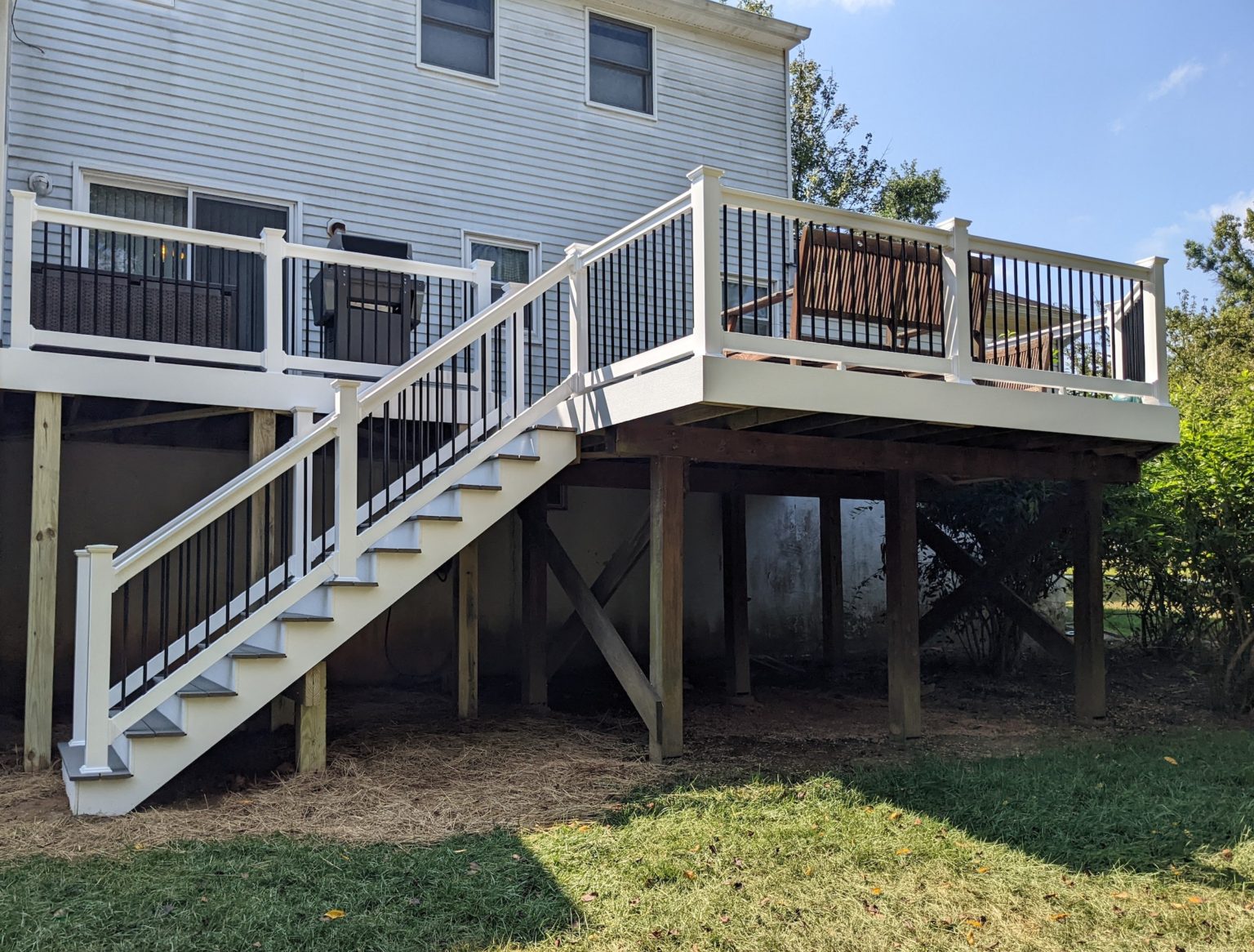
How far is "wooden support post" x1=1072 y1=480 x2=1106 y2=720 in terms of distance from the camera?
8.26 metres

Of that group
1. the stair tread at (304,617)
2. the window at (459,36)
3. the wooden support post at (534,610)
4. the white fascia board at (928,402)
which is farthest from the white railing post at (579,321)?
the window at (459,36)

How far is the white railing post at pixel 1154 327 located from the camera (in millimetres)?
7324

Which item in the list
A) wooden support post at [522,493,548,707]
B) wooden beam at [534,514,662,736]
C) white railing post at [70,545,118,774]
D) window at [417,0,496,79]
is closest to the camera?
white railing post at [70,545,118,774]

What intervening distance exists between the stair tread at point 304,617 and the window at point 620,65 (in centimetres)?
696

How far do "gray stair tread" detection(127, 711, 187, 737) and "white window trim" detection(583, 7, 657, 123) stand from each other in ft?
24.7

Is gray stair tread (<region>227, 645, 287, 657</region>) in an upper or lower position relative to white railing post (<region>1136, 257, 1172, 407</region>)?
lower

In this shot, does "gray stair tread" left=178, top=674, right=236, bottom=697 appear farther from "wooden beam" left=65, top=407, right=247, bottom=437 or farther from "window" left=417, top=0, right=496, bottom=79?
"window" left=417, top=0, right=496, bottom=79

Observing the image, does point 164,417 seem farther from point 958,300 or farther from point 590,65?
point 590,65

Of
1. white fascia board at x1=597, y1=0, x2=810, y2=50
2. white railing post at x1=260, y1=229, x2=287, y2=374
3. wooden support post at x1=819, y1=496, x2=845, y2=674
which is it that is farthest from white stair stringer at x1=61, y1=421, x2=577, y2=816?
white fascia board at x1=597, y1=0, x2=810, y2=50

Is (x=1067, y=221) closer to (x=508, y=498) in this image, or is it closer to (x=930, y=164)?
(x=930, y=164)

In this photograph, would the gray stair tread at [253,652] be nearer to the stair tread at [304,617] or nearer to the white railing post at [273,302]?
the stair tread at [304,617]

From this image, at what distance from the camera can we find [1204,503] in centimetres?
892

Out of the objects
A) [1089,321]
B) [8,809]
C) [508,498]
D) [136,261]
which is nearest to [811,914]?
[508,498]

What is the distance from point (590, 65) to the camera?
11.0 m
